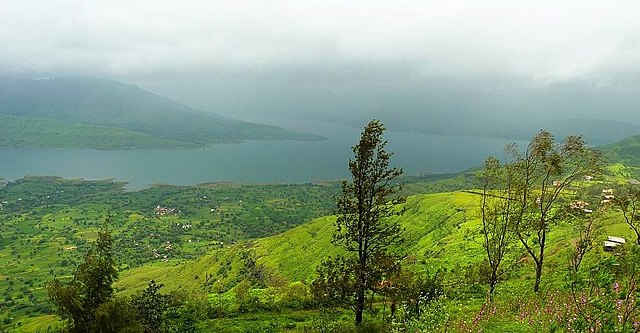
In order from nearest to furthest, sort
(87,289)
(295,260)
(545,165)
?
(87,289) < (545,165) < (295,260)

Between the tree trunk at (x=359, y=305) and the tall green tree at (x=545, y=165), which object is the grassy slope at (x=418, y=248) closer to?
the tall green tree at (x=545, y=165)

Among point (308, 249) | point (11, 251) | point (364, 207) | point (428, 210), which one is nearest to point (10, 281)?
point (11, 251)

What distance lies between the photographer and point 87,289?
56.8 feet

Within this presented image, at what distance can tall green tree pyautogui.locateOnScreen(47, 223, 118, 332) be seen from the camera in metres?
16.5

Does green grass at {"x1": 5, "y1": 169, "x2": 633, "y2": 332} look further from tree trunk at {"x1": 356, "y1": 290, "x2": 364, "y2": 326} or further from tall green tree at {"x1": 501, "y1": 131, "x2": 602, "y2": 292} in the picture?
tree trunk at {"x1": 356, "y1": 290, "x2": 364, "y2": 326}

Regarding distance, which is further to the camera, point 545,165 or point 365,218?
point 545,165

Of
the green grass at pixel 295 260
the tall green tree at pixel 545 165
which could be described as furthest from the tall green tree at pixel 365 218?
the tall green tree at pixel 545 165

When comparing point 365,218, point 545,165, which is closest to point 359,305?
point 365,218

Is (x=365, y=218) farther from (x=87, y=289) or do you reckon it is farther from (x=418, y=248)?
(x=418, y=248)

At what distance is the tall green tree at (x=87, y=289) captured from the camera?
1653 cm

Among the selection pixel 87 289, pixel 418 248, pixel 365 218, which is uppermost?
pixel 365 218

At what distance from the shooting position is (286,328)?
95.2 feet

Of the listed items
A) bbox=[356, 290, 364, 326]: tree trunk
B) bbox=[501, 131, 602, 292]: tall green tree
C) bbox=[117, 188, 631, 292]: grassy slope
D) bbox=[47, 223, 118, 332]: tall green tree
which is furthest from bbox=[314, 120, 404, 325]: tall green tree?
bbox=[117, 188, 631, 292]: grassy slope

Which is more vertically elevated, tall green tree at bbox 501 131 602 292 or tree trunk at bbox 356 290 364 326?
tall green tree at bbox 501 131 602 292
